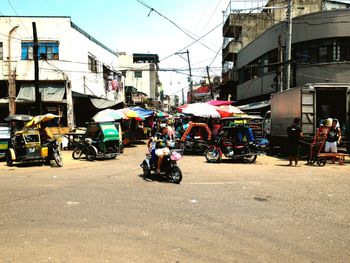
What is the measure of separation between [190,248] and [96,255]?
4.04ft

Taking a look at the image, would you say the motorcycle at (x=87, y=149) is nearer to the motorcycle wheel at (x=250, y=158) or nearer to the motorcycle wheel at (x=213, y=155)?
the motorcycle wheel at (x=213, y=155)

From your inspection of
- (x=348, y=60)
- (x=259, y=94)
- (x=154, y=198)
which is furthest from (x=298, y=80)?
(x=154, y=198)

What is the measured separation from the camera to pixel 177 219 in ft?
22.0

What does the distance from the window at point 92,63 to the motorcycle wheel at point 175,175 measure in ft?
77.2

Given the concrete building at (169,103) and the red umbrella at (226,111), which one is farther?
the concrete building at (169,103)

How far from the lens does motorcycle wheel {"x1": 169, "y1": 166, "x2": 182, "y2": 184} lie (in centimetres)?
1058

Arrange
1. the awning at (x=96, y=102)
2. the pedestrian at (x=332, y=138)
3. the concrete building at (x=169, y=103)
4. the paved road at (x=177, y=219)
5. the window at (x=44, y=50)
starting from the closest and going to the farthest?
the paved road at (x=177, y=219), the pedestrian at (x=332, y=138), the window at (x=44, y=50), the awning at (x=96, y=102), the concrete building at (x=169, y=103)

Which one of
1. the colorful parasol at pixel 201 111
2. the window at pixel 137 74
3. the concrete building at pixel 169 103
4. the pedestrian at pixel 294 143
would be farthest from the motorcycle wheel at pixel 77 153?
the concrete building at pixel 169 103

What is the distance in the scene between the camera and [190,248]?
5.19 meters

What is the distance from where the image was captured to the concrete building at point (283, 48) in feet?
83.6

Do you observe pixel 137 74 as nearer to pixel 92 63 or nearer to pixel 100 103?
pixel 92 63

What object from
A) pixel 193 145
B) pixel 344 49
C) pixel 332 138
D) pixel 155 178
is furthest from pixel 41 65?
pixel 332 138

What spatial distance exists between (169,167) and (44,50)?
2095 cm

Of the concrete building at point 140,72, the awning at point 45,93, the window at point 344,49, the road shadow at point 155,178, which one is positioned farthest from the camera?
the concrete building at point 140,72
